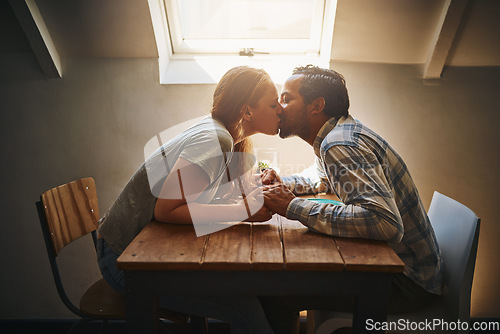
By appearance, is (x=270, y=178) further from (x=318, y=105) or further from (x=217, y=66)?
(x=217, y=66)

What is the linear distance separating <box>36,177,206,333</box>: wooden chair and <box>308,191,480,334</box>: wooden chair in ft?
1.92

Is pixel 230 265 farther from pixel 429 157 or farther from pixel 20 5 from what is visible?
pixel 20 5

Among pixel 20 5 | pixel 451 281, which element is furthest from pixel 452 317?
pixel 20 5

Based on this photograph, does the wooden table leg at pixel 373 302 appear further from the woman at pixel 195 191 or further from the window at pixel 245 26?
the window at pixel 245 26

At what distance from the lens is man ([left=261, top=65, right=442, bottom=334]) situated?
1167 mm

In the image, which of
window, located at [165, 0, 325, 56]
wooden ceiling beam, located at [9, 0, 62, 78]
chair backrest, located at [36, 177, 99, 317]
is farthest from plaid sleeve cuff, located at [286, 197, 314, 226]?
wooden ceiling beam, located at [9, 0, 62, 78]

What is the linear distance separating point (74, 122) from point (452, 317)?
7.07 feet

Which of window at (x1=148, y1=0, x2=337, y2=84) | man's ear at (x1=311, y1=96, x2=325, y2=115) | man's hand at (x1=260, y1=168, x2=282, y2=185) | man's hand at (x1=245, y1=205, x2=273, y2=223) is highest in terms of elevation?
window at (x1=148, y1=0, x2=337, y2=84)

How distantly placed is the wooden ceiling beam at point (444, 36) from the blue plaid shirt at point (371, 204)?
0.93m

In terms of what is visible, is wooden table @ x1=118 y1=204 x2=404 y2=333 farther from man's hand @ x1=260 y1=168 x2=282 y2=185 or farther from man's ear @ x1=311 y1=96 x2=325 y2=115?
man's ear @ x1=311 y1=96 x2=325 y2=115

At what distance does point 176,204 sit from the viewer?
49.6 inches

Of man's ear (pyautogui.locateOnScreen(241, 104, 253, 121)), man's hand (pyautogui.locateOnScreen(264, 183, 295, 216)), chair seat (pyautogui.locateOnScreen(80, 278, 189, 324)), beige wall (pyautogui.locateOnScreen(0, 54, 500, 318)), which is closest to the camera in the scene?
man's hand (pyautogui.locateOnScreen(264, 183, 295, 216))

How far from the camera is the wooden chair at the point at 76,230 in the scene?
1.44m

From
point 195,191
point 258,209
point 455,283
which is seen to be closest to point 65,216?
point 195,191
